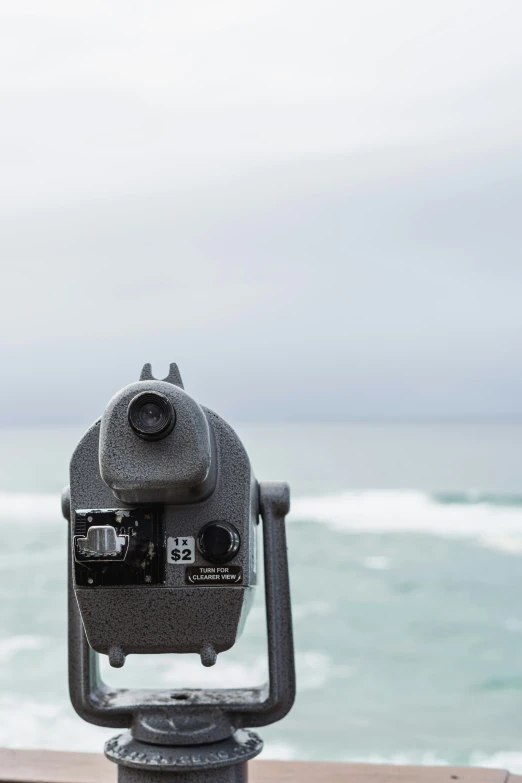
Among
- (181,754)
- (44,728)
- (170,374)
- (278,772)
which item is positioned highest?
(170,374)

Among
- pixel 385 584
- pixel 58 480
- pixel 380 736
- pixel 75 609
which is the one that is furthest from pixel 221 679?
pixel 58 480

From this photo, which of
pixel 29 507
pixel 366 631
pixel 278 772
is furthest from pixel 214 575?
pixel 29 507

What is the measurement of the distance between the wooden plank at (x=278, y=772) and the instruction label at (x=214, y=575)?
24.0 inches

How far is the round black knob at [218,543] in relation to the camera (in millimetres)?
1630

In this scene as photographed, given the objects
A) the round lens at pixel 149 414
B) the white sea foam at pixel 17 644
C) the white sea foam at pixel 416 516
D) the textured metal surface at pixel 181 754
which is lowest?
the white sea foam at pixel 17 644

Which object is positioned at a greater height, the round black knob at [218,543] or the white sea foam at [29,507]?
the round black knob at [218,543]

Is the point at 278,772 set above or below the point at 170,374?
below

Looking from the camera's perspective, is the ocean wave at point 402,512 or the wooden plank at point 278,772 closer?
the wooden plank at point 278,772

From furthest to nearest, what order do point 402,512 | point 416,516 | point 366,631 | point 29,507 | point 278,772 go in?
point 29,507 → point 402,512 → point 416,516 → point 366,631 → point 278,772

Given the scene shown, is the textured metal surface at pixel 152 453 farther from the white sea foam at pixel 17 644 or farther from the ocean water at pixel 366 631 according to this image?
the white sea foam at pixel 17 644

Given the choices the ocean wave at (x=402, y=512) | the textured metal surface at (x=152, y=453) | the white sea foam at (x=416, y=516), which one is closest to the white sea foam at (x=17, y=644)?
the ocean wave at (x=402, y=512)

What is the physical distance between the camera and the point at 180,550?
1644 mm

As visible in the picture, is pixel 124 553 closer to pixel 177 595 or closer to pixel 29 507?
pixel 177 595

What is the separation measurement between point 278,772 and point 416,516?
14.6 metres
